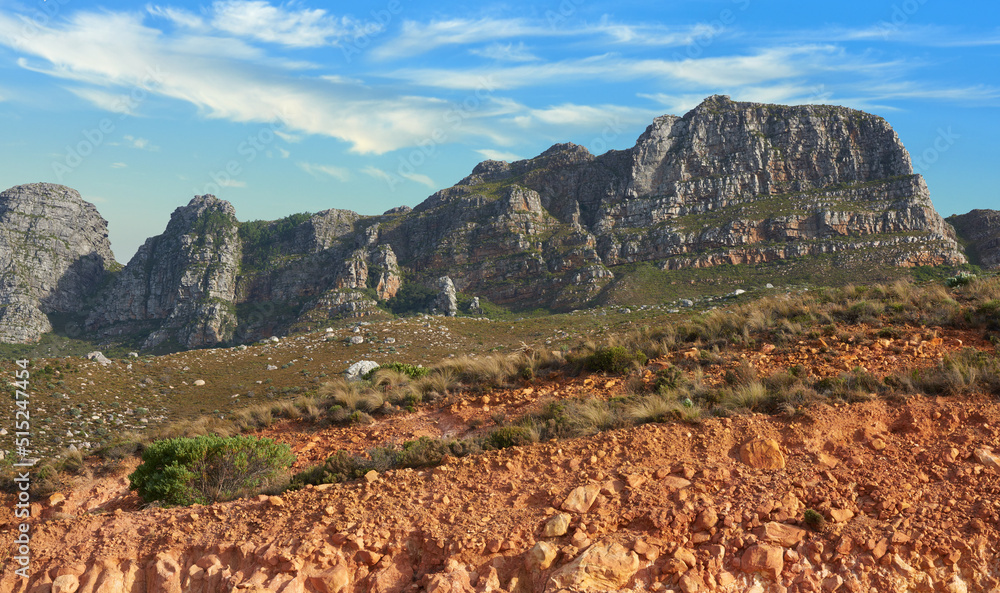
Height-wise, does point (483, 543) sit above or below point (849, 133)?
below

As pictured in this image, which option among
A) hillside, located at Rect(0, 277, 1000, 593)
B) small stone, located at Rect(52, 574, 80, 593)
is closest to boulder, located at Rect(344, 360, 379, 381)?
hillside, located at Rect(0, 277, 1000, 593)

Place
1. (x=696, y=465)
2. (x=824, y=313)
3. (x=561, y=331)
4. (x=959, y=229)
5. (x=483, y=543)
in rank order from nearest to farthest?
(x=483, y=543) < (x=696, y=465) < (x=824, y=313) < (x=561, y=331) < (x=959, y=229)

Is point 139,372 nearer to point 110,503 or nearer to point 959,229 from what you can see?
point 110,503

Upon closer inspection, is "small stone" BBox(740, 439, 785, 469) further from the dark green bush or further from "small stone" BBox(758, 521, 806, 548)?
the dark green bush

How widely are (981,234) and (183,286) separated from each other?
463 ft

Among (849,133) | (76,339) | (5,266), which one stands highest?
(849,133)

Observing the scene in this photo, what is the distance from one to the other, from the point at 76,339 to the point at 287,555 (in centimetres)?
11677

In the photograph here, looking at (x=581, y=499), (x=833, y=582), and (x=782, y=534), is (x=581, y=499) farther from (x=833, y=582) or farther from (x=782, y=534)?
(x=833, y=582)

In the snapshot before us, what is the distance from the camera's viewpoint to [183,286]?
101750 millimetres

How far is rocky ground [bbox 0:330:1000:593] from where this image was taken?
4.41 metres

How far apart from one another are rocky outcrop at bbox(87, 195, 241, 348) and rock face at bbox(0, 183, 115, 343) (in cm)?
682

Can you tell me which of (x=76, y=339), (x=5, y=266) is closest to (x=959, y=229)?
(x=76, y=339)

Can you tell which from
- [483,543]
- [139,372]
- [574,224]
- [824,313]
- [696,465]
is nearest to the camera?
[483,543]

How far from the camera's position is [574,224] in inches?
4045
